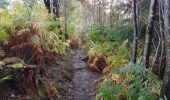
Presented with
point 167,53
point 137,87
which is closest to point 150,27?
point 167,53

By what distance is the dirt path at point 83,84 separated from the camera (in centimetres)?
740

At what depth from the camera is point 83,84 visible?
847cm

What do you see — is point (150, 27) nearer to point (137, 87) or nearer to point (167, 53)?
point (167, 53)

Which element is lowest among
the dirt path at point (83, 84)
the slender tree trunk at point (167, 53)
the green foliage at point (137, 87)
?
the dirt path at point (83, 84)

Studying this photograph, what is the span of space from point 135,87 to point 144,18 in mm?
2735

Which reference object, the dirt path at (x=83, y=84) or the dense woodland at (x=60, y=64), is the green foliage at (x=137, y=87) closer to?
the dense woodland at (x=60, y=64)

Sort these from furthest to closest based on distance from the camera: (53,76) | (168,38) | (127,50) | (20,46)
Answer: (127,50), (53,76), (20,46), (168,38)

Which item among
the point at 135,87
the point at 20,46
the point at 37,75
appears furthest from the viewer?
the point at 20,46

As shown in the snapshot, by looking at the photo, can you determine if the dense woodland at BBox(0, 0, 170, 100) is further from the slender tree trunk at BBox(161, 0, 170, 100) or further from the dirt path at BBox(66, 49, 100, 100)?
the dirt path at BBox(66, 49, 100, 100)

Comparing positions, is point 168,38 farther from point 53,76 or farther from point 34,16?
point 34,16

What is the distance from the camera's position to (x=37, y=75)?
653 centimetres

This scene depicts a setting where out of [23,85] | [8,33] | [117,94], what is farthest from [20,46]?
[117,94]

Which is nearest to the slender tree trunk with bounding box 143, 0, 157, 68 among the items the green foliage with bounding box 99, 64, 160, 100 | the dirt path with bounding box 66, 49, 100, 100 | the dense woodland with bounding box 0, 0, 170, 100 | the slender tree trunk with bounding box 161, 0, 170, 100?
the dense woodland with bounding box 0, 0, 170, 100

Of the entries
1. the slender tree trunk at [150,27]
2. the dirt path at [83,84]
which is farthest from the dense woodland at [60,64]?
the dirt path at [83,84]
